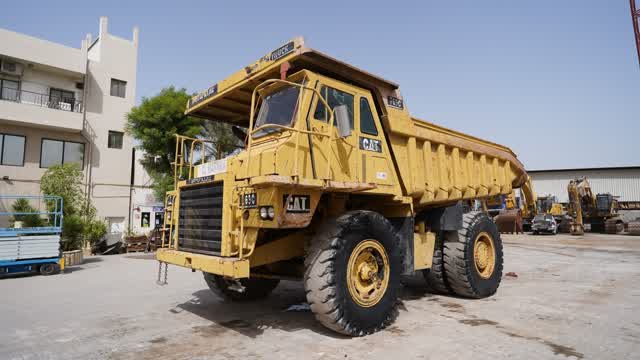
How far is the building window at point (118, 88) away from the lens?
79.0 feet

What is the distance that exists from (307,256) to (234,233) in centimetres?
95

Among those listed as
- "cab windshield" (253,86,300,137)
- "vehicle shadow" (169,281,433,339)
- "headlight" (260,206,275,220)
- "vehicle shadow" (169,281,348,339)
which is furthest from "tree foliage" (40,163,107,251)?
"headlight" (260,206,275,220)

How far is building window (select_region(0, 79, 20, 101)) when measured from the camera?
66.8ft

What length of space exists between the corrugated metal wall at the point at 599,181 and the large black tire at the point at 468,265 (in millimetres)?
43668

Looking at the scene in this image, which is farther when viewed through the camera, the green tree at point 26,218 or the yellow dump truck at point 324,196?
the green tree at point 26,218

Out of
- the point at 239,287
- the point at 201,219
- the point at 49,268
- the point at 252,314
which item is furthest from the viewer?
the point at 49,268

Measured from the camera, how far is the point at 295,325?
5.65 m

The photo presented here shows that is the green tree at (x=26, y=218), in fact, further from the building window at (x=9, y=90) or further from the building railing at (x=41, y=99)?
the building window at (x=9, y=90)

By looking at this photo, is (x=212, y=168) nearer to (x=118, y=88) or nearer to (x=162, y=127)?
(x=162, y=127)

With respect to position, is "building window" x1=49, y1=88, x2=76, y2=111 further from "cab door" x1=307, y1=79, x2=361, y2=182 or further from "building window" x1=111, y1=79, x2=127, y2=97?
"cab door" x1=307, y1=79, x2=361, y2=182

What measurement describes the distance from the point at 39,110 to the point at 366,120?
2109cm

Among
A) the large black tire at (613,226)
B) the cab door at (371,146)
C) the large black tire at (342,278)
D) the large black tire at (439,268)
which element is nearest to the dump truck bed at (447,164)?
the cab door at (371,146)

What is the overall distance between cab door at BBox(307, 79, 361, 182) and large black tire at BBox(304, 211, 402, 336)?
598 mm

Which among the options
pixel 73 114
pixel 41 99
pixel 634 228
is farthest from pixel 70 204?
pixel 634 228
